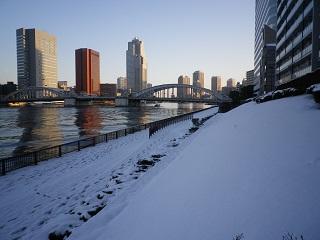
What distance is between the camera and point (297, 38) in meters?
47.0

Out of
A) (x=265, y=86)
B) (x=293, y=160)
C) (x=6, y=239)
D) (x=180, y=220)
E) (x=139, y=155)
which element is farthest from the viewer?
(x=265, y=86)

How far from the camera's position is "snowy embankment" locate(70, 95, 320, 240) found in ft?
17.0

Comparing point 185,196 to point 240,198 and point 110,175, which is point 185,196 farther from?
point 110,175

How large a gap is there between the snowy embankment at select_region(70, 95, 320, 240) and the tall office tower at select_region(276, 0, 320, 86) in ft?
114

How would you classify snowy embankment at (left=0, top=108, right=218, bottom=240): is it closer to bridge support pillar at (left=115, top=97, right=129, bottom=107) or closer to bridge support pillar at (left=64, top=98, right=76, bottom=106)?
bridge support pillar at (left=115, top=97, right=129, bottom=107)

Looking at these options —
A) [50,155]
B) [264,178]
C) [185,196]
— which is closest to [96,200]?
[185,196]

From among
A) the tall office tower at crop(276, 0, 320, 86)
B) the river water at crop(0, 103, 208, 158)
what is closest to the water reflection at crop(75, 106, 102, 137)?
the river water at crop(0, 103, 208, 158)

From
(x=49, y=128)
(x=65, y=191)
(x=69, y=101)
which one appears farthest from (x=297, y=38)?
(x=69, y=101)

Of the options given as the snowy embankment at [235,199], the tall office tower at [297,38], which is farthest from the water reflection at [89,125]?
the tall office tower at [297,38]

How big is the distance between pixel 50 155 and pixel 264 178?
59.4 ft

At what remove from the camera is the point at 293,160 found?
24.1 ft

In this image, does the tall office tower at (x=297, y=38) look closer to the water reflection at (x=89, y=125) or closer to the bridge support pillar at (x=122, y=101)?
the water reflection at (x=89, y=125)

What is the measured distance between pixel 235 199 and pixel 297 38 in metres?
50.1

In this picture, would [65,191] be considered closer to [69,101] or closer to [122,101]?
[122,101]
